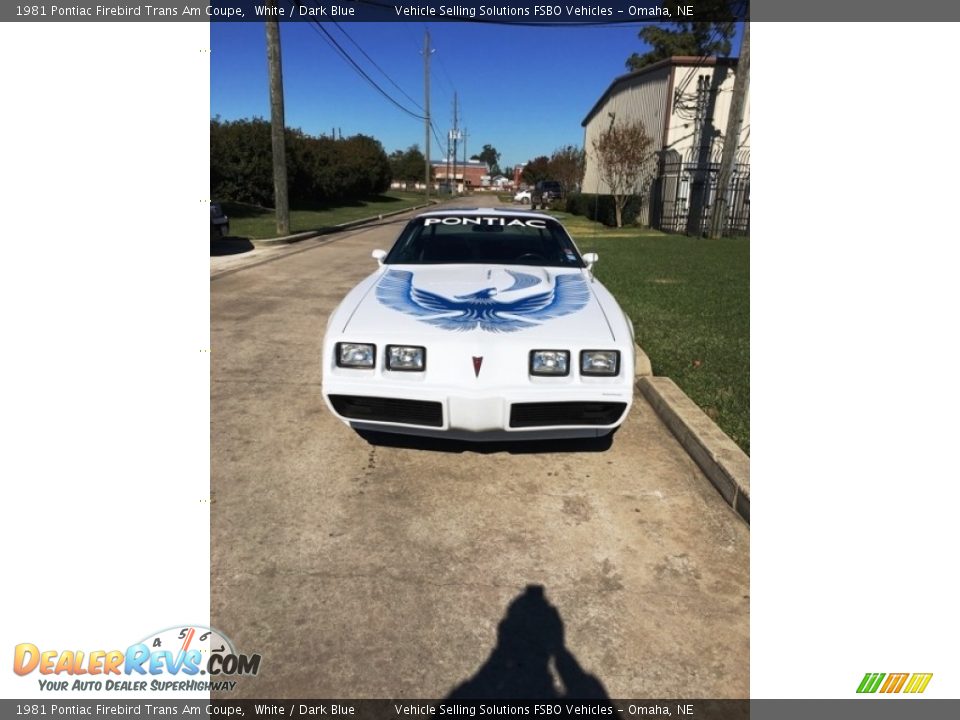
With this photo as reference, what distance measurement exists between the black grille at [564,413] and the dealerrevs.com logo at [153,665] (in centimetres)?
147

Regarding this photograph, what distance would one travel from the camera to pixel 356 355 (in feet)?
9.13

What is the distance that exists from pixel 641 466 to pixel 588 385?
887mm

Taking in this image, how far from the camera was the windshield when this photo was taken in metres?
4.05

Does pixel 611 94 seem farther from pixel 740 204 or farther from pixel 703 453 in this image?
pixel 703 453

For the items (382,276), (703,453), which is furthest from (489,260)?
(703,453)

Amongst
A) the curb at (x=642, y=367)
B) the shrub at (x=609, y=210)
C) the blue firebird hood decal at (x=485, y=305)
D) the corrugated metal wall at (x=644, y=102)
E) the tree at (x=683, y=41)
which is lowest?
the curb at (x=642, y=367)

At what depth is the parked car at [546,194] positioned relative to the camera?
38688mm

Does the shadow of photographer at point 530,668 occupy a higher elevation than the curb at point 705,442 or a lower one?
lower

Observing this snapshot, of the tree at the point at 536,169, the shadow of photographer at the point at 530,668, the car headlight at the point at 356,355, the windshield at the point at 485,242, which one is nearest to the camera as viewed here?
the shadow of photographer at the point at 530,668

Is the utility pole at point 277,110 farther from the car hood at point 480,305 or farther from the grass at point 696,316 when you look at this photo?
the car hood at point 480,305

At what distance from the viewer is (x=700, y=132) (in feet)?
67.9

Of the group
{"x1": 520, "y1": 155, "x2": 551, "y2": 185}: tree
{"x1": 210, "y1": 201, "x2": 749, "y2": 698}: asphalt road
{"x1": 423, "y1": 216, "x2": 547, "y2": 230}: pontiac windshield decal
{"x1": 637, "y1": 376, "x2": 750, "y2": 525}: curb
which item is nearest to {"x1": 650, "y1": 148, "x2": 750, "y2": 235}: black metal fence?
{"x1": 423, "y1": 216, "x2": 547, "y2": 230}: pontiac windshield decal

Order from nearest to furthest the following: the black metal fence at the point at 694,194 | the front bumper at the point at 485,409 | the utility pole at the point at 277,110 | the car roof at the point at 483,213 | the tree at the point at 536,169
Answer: the front bumper at the point at 485,409, the car roof at the point at 483,213, the utility pole at the point at 277,110, the black metal fence at the point at 694,194, the tree at the point at 536,169
